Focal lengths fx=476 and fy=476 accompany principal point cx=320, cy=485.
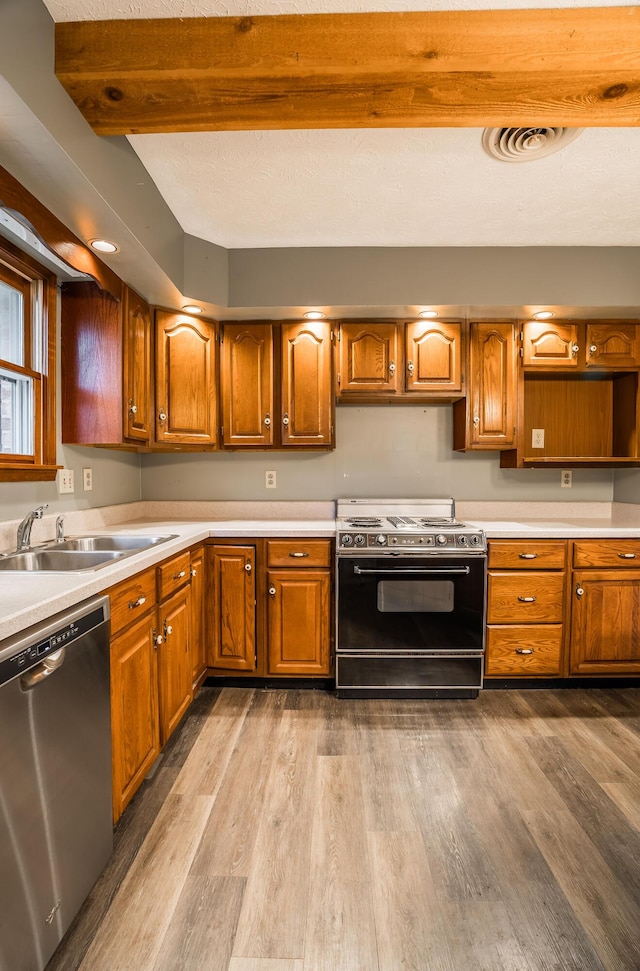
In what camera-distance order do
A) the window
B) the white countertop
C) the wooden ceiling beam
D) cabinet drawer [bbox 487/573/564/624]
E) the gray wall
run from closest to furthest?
the white countertop → the wooden ceiling beam → the window → cabinet drawer [bbox 487/573/564/624] → the gray wall

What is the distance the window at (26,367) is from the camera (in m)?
1.91

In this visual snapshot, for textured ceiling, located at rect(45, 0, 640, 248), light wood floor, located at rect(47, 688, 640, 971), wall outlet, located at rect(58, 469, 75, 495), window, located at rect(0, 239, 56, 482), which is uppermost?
textured ceiling, located at rect(45, 0, 640, 248)

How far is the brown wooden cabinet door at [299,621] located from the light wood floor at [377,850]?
0.32 metres

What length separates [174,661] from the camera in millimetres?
2072

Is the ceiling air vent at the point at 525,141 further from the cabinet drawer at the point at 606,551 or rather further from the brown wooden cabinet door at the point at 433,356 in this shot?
the cabinet drawer at the point at 606,551

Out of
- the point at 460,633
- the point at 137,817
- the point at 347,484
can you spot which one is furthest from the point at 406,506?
the point at 137,817

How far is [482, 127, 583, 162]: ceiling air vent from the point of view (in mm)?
1743

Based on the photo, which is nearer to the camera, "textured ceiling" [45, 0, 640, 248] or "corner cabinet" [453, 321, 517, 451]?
"textured ceiling" [45, 0, 640, 248]

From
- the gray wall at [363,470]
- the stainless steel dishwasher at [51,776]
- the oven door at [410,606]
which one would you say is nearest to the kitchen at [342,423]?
the gray wall at [363,470]

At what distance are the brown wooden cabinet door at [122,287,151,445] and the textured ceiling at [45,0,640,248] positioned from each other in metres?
0.50

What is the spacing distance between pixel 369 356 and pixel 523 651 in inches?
74.7

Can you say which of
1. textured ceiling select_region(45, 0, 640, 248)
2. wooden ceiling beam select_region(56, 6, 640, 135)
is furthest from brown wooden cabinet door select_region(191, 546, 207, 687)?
wooden ceiling beam select_region(56, 6, 640, 135)

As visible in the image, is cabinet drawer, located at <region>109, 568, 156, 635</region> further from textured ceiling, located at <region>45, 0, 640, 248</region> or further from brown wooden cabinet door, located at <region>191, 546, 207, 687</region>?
textured ceiling, located at <region>45, 0, 640, 248</region>

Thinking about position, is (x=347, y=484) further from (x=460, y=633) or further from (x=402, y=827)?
(x=402, y=827)
